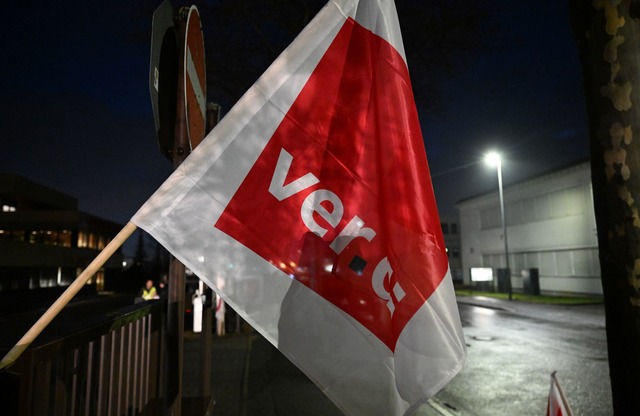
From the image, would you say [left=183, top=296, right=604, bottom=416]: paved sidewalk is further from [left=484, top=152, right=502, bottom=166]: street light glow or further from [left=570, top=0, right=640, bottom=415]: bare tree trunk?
[left=484, top=152, right=502, bottom=166]: street light glow

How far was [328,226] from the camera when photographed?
7.28ft

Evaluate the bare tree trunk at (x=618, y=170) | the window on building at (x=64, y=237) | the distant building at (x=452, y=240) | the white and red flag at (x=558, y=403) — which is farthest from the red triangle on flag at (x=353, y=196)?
the distant building at (x=452, y=240)

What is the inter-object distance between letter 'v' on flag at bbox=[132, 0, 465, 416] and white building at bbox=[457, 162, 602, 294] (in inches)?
1229

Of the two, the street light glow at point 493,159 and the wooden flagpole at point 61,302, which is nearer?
the wooden flagpole at point 61,302

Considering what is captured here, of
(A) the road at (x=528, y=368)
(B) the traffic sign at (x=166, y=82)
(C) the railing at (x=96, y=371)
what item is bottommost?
(A) the road at (x=528, y=368)

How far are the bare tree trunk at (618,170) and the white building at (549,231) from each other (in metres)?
30.3

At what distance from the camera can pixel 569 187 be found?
108ft

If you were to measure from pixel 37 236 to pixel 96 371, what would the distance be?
5709cm

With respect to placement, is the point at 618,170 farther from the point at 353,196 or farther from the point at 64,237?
the point at 64,237

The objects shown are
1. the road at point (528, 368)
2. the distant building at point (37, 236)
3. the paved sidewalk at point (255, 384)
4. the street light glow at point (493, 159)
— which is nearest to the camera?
the paved sidewalk at point (255, 384)

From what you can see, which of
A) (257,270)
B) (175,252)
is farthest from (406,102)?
(175,252)

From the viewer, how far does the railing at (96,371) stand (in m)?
1.69

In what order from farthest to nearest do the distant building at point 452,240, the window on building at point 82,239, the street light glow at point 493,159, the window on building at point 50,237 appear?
the distant building at point 452,240
the window on building at point 82,239
the window on building at point 50,237
the street light glow at point 493,159

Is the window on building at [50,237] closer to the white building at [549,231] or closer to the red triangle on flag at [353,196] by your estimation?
the white building at [549,231]
